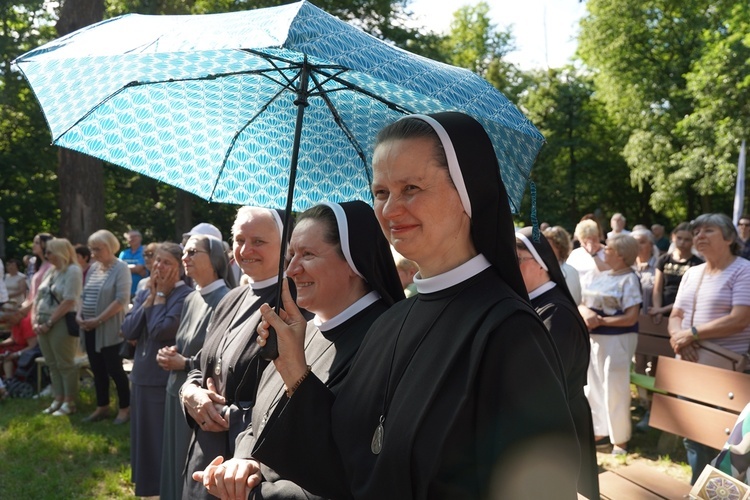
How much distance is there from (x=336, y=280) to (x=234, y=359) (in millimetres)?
934

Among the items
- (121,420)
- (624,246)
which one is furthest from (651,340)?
(121,420)

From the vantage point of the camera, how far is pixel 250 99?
337cm

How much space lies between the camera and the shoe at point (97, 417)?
8.46 m

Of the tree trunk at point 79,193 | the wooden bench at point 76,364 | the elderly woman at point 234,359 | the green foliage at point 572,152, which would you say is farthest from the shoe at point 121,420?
the green foliage at point 572,152

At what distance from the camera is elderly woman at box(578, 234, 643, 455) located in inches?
273

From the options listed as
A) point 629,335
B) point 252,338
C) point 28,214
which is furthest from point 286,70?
point 28,214

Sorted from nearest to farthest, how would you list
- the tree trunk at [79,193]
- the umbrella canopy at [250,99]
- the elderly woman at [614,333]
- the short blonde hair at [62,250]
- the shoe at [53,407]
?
1. the umbrella canopy at [250,99]
2. the elderly woman at [614,333]
3. the short blonde hair at [62,250]
4. the shoe at [53,407]
5. the tree trunk at [79,193]

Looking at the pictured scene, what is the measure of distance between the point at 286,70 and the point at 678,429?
3.78 metres

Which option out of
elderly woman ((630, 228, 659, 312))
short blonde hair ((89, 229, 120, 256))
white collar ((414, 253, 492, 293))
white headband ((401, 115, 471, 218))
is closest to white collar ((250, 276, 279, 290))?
white collar ((414, 253, 492, 293))

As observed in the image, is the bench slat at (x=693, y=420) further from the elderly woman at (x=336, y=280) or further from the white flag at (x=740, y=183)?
the white flag at (x=740, y=183)

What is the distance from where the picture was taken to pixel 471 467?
165cm

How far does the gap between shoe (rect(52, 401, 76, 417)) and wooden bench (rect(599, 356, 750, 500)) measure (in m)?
6.90

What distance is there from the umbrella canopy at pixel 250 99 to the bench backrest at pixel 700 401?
100 inches

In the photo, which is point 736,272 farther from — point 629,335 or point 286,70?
point 286,70
